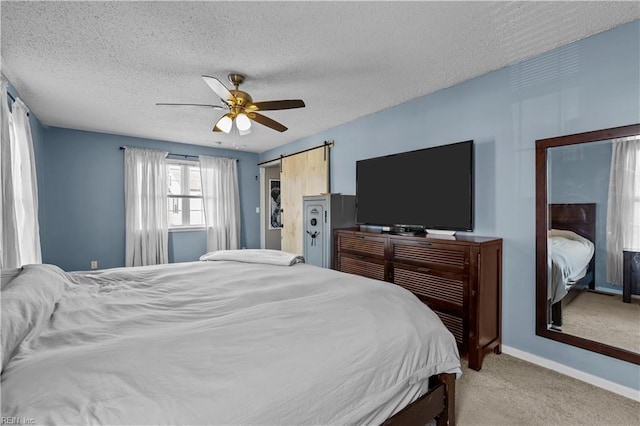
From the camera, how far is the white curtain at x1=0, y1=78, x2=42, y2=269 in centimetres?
239

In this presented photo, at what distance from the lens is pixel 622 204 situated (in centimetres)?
209

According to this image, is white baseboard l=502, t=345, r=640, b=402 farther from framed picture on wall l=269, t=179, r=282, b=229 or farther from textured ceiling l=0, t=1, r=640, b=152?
framed picture on wall l=269, t=179, r=282, b=229

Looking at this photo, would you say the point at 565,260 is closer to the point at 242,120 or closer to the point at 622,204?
the point at 622,204

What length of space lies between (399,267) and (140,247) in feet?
13.7

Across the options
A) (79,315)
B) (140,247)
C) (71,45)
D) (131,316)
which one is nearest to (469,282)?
(131,316)

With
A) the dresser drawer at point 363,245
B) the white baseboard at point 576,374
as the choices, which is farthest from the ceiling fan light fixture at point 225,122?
the white baseboard at point 576,374

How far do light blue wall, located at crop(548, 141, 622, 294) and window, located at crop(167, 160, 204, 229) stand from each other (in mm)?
→ 5223

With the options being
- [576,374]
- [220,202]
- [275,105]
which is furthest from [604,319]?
[220,202]

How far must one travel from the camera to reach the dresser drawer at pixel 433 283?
8.11ft

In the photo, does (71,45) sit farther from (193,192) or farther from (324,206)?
(193,192)

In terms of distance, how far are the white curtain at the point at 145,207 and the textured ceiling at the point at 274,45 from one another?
1.52m

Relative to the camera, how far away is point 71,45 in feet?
7.22

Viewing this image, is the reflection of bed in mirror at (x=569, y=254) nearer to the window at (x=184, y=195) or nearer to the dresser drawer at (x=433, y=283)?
the dresser drawer at (x=433, y=283)

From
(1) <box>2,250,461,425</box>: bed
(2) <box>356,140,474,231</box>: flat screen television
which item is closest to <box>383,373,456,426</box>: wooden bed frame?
(1) <box>2,250,461,425</box>: bed
